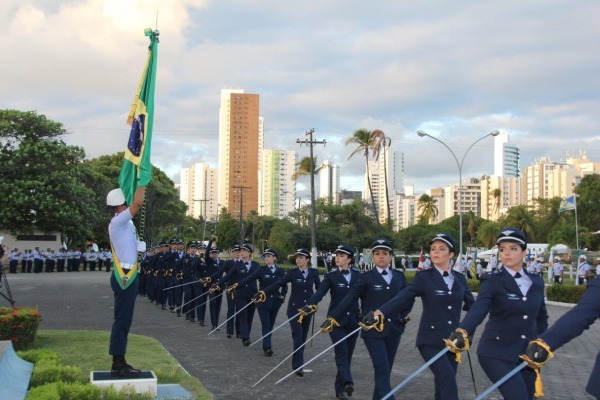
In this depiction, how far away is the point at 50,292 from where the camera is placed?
28.8m

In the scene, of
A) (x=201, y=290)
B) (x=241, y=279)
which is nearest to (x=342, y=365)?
(x=241, y=279)

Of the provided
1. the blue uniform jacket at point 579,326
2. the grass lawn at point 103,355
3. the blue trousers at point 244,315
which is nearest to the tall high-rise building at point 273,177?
the blue trousers at point 244,315

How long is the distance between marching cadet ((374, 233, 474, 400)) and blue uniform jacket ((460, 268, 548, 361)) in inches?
27.3

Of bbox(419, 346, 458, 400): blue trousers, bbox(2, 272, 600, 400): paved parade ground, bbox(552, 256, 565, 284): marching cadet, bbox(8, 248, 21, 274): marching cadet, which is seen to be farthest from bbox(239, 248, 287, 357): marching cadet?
bbox(8, 248, 21, 274): marching cadet

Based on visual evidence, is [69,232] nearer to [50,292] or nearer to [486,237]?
[50,292]

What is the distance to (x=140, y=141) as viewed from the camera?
335 inches

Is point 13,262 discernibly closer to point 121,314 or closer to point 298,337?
point 298,337

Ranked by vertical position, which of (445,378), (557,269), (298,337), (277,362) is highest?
(445,378)

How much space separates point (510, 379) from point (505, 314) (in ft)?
2.18

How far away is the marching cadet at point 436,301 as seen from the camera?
6805 mm

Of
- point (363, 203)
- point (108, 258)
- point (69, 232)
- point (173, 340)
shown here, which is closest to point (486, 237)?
point (363, 203)

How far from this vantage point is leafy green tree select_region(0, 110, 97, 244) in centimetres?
4175

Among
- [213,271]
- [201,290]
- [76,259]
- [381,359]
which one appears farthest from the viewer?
[76,259]

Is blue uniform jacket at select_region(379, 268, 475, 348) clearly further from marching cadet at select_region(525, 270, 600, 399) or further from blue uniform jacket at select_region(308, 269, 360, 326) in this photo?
blue uniform jacket at select_region(308, 269, 360, 326)
